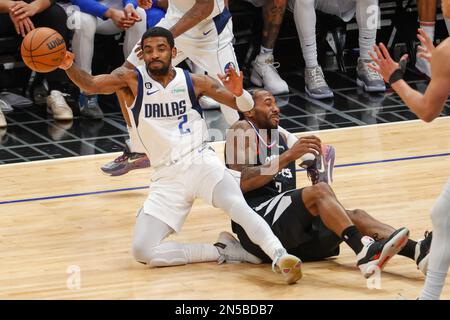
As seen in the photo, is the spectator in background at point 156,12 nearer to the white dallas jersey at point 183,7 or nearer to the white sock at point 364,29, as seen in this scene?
the white dallas jersey at point 183,7

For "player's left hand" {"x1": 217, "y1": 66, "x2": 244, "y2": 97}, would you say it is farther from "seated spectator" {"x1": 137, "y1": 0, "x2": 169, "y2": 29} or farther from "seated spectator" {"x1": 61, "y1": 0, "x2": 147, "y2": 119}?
"seated spectator" {"x1": 137, "y1": 0, "x2": 169, "y2": 29}

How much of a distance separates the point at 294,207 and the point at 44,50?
181 cm

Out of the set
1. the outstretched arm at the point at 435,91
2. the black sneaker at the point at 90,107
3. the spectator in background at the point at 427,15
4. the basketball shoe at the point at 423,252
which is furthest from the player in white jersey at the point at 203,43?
the spectator in background at the point at 427,15

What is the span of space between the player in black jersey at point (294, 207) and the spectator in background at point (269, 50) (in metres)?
3.76

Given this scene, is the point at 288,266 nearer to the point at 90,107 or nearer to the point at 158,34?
the point at 158,34

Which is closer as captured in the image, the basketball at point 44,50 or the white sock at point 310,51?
the basketball at point 44,50

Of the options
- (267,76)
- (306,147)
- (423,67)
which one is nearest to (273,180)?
(306,147)

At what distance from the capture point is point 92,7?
34.6ft

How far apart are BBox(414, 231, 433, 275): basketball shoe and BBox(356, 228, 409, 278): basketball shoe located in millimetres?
145

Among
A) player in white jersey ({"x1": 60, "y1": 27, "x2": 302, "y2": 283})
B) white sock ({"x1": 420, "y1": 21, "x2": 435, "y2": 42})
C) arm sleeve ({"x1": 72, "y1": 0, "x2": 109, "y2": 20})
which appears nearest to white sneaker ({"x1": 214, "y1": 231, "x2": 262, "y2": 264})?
player in white jersey ({"x1": 60, "y1": 27, "x2": 302, "y2": 283})

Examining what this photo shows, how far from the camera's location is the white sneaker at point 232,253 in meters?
7.17

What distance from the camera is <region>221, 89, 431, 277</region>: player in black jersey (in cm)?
674

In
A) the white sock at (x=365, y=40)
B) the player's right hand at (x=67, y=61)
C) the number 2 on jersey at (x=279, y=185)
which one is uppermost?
the player's right hand at (x=67, y=61)
